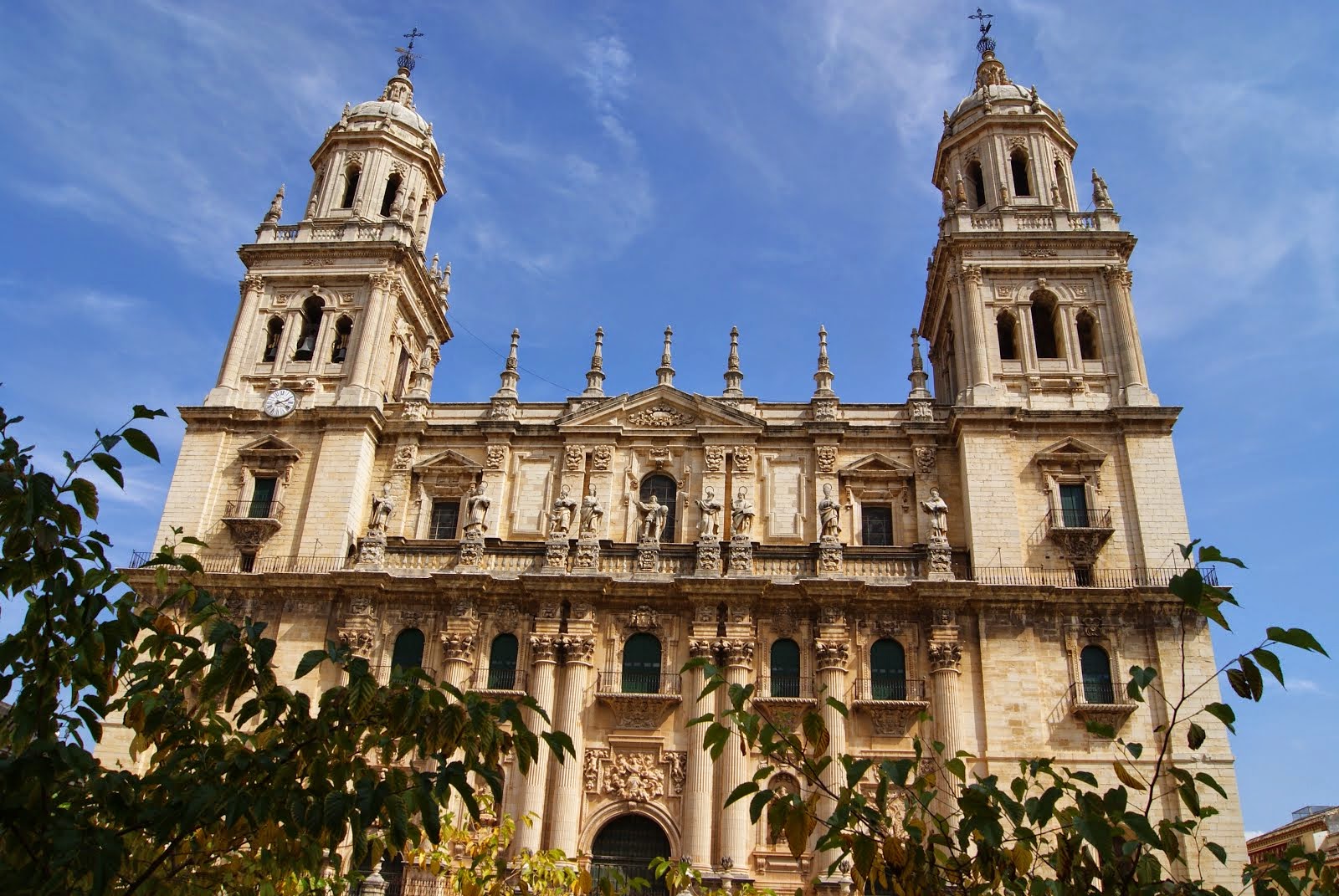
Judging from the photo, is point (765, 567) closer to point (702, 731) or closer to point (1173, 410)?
point (702, 731)

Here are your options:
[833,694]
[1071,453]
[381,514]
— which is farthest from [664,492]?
[1071,453]

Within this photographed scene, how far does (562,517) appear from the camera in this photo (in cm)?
2766

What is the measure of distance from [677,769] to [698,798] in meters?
0.91

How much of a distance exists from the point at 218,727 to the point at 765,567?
2051 cm

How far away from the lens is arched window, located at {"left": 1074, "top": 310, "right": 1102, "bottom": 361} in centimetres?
2992

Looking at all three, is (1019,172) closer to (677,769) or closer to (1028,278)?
(1028,278)

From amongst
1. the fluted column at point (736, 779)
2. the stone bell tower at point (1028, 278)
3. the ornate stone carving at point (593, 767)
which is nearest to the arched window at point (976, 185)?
the stone bell tower at point (1028, 278)

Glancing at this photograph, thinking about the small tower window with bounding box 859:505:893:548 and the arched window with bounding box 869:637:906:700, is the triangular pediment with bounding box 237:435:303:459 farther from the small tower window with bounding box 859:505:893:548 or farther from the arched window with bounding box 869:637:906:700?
the arched window with bounding box 869:637:906:700

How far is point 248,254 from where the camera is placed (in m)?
32.7

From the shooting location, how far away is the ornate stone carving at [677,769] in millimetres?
24641

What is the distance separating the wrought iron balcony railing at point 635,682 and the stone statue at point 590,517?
11.7 ft

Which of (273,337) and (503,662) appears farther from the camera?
(273,337)

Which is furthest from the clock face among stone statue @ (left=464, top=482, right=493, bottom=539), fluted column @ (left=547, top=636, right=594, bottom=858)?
fluted column @ (left=547, top=636, right=594, bottom=858)

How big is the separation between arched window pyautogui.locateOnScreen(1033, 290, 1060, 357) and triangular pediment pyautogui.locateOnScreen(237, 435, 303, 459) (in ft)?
68.6
